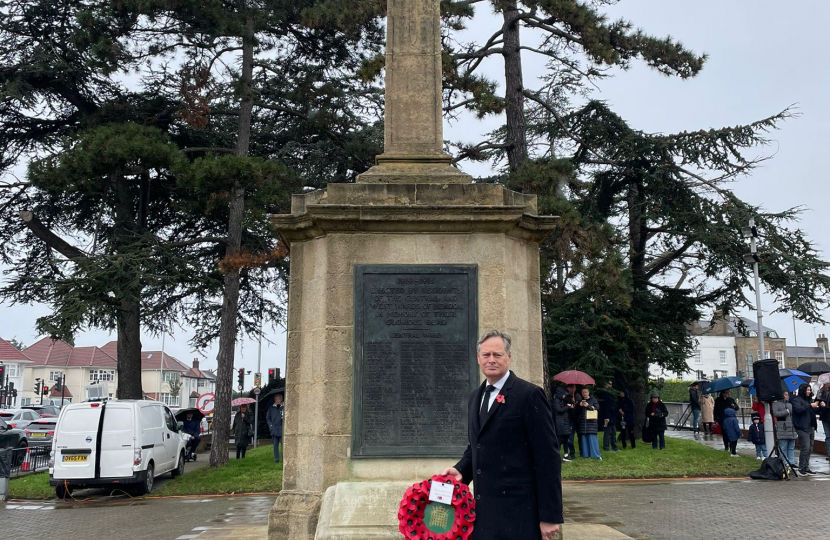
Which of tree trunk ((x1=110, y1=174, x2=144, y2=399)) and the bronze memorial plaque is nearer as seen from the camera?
the bronze memorial plaque

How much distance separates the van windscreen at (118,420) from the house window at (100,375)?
282ft

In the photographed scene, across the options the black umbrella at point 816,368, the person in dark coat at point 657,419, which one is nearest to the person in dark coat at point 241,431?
the person in dark coat at point 657,419

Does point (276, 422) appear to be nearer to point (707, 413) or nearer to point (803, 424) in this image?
point (803, 424)

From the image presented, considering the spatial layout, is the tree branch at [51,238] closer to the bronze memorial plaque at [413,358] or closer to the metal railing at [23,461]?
the metal railing at [23,461]

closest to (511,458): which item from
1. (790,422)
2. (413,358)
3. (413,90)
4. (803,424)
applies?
(413,358)

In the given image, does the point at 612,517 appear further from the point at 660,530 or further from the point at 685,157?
the point at 685,157

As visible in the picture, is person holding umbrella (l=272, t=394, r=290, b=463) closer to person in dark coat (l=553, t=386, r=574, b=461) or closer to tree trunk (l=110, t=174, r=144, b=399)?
tree trunk (l=110, t=174, r=144, b=399)

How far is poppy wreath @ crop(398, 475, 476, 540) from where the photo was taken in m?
4.07

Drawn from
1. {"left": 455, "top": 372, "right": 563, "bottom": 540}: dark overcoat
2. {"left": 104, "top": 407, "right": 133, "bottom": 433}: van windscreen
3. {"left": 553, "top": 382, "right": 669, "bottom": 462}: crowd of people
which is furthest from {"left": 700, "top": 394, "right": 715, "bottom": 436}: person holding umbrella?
{"left": 455, "top": 372, "right": 563, "bottom": 540}: dark overcoat

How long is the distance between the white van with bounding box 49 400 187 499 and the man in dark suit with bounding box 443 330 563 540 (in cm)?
1322

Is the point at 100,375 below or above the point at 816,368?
above

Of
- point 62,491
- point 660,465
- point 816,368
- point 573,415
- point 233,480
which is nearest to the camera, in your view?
point 62,491

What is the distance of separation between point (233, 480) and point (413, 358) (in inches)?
443

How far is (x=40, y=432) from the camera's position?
29875mm
